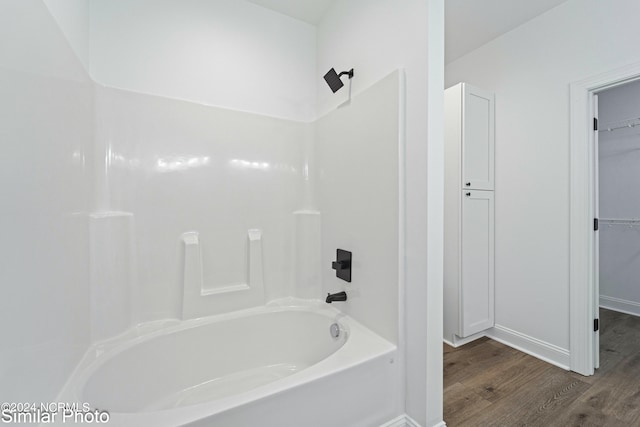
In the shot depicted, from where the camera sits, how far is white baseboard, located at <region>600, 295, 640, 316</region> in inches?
114

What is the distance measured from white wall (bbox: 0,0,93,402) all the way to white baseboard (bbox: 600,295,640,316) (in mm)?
4814

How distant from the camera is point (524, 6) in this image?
1.98 metres

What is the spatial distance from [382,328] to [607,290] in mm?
3452

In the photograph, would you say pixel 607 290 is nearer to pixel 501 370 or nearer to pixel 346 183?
pixel 501 370

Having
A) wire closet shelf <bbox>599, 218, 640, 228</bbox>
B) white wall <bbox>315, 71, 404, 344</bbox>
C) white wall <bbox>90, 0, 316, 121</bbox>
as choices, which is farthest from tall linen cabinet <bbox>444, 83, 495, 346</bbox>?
wire closet shelf <bbox>599, 218, 640, 228</bbox>

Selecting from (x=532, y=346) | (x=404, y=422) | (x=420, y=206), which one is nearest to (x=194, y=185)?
(x=420, y=206)

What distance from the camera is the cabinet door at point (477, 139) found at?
217 cm

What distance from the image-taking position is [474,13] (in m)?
2.06

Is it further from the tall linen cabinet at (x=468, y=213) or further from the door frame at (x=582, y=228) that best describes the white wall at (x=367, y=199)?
the door frame at (x=582, y=228)

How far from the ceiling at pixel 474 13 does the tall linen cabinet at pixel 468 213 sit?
510mm

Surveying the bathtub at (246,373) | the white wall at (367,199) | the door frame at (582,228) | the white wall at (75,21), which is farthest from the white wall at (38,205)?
the door frame at (582,228)

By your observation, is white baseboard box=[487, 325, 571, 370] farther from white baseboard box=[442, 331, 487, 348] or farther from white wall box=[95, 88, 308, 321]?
white wall box=[95, 88, 308, 321]

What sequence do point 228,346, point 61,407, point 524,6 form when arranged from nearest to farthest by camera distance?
point 61,407, point 228,346, point 524,6

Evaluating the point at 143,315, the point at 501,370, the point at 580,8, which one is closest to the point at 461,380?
the point at 501,370
